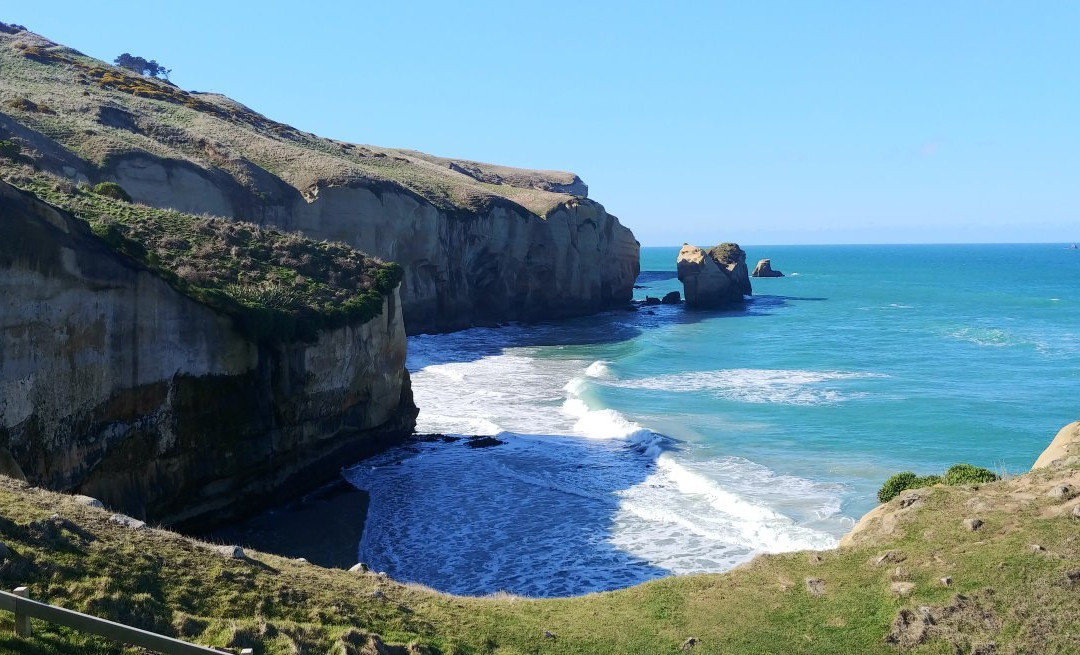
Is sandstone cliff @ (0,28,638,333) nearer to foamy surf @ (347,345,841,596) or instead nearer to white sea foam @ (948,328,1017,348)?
foamy surf @ (347,345,841,596)

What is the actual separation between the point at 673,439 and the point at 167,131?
1559 inches

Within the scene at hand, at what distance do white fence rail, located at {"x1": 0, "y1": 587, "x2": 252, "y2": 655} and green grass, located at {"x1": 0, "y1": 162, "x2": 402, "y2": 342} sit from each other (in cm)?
1360

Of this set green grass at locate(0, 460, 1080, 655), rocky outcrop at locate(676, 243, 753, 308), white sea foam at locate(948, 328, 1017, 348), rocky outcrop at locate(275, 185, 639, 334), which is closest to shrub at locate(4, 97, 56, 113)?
rocky outcrop at locate(275, 185, 639, 334)

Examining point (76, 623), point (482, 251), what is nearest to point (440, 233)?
point (482, 251)

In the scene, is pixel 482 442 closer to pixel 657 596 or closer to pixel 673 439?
pixel 673 439

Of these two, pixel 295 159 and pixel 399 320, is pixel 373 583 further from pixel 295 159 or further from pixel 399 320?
pixel 295 159

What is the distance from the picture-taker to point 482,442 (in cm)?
2991

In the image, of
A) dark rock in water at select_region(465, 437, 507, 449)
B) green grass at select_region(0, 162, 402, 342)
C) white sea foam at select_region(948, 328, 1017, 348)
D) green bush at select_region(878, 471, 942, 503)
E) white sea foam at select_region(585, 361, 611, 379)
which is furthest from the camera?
white sea foam at select_region(948, 328, 1017, 348)

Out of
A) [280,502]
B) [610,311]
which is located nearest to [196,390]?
[280,502]

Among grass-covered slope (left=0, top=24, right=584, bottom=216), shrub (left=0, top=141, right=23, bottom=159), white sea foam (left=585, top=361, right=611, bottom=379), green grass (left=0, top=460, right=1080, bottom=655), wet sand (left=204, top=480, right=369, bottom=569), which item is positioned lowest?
wet sand (left=204, top=480, right=369, bottom=569)

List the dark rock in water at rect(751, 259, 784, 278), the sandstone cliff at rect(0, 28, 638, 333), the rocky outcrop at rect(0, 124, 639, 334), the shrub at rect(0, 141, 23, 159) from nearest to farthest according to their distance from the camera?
the shrub at rect(0, 141, 23, 159) < the sandstone cliff at rect(0, 28, 638, 333) < the rocky outcrop at rect(0, 124, 639, 334) < the dark rock in water at rect(751, 259, 784, 278)

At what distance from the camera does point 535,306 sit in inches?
2822

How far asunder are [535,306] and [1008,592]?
5962 cm

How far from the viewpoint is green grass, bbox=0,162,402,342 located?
22.5m
